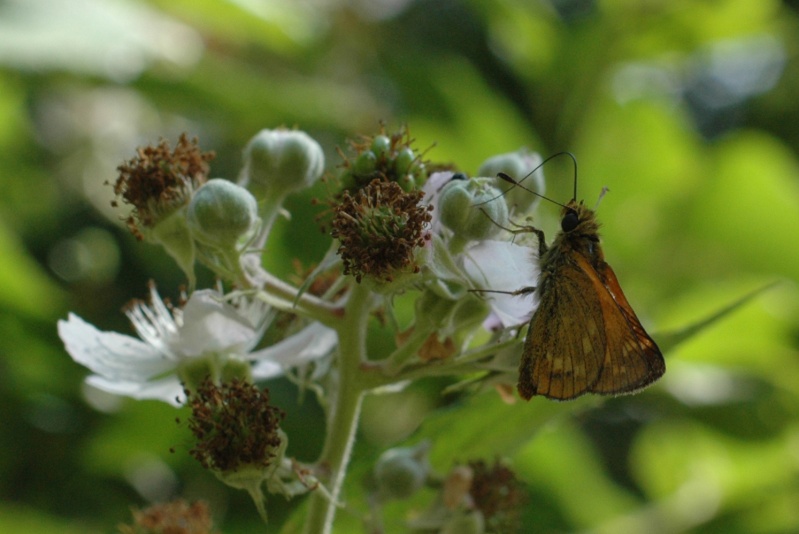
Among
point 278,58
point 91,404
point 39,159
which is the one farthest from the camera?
point 278,58

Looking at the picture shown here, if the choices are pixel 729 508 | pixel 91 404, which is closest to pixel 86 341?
pixel 91 404

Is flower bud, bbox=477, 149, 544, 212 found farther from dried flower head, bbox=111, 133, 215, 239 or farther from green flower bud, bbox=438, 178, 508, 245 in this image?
dried flower head, bbox=111, 133, 215, 239

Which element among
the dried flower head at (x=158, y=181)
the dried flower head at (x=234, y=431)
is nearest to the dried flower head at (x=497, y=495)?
the dried flower head at (x=234, y=431)

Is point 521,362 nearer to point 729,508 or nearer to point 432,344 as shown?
point 432,344

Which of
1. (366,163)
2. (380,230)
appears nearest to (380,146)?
(366,163)

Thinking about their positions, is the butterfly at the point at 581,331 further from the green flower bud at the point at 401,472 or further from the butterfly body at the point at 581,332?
the green flower bud at the point at 401,472

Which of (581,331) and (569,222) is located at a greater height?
(569,222)

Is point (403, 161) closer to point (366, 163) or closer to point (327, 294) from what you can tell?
point (366, 163)
